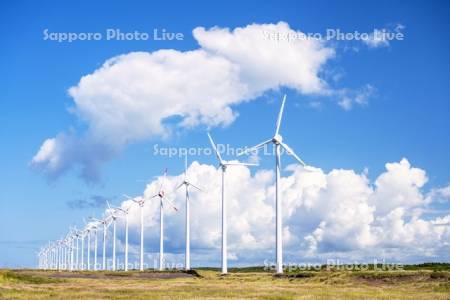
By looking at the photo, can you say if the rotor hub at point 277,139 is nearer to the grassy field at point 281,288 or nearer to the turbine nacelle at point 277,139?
the turbine nacelle at point 277,139

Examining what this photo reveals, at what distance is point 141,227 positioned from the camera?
576 ft

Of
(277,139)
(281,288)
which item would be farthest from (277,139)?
(281,288)

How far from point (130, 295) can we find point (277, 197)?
150ft

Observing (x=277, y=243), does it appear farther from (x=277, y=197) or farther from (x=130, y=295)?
(x=130, y=295)

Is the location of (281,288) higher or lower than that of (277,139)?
lower

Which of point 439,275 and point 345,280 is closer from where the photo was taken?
point 439,275

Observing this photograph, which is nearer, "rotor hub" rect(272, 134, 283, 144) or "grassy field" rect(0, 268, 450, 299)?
"grassy field" rect(0, 268, 450, 299)

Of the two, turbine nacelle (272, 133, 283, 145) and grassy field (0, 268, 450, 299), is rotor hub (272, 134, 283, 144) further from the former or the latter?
grassy field (0, 268, 450, 299)

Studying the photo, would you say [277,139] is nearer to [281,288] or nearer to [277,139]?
[277,139]

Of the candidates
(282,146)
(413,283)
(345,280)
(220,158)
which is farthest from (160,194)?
(413,283)

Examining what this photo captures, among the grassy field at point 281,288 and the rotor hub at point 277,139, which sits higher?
the rotor hub at point 277,139

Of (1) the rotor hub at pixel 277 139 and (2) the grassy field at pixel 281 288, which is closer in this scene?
(2) the grassy field at pixel 281 288

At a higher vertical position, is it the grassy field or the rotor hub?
the rotor hub

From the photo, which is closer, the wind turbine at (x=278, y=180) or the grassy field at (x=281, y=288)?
the grassy field at (x=281, y=288)
